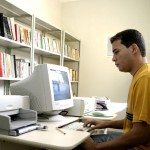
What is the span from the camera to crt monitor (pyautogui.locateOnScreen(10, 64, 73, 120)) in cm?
178

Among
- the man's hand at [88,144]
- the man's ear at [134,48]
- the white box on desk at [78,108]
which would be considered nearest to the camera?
the man's hand at [88,144]

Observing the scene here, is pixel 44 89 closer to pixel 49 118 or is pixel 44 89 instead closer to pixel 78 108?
pixel 49 118

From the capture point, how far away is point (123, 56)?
4.85 ft

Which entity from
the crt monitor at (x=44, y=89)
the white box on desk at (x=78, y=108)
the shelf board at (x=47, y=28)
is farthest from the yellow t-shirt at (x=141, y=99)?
the shelf board at (x=47, y=28)

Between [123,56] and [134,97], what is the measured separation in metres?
0.31

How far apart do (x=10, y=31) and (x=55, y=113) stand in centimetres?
123

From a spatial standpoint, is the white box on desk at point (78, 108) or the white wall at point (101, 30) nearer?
the white box on desk at point (78, 108)

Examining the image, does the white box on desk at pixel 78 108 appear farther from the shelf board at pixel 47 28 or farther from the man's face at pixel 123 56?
the shelf board at pixel 47 28

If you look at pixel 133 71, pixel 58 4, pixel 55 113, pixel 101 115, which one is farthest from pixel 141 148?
pixel 58 4

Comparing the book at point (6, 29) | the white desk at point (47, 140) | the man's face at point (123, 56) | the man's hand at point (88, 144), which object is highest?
the book at point (6, 29)

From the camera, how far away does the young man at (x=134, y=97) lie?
1.21 meters

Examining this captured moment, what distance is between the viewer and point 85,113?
233 centimetres

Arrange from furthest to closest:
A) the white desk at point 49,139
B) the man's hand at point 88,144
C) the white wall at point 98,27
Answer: the white wall at point 98,27
the man's hand at point 88,144
the white desk at point 49,139

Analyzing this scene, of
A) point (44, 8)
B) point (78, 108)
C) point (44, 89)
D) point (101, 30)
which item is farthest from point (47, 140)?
point (101, 30)
